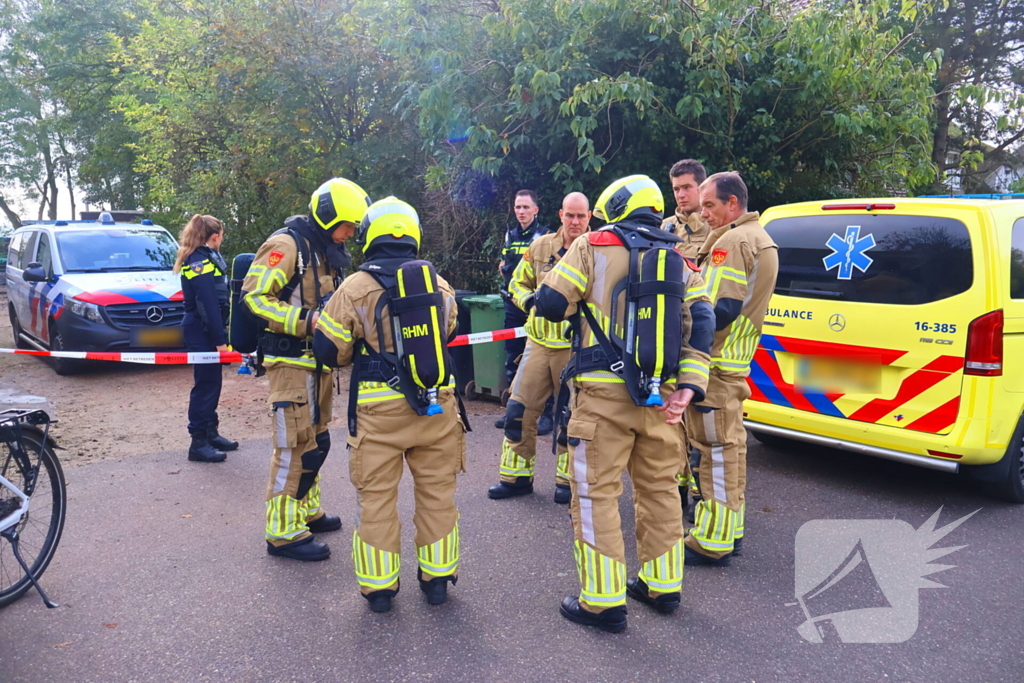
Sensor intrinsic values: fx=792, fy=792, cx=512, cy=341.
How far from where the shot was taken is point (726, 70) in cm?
763

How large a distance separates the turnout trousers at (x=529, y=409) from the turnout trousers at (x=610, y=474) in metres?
1.58

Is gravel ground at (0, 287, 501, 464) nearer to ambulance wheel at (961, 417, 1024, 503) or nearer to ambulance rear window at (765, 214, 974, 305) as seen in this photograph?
ambulance rear window at (765, 214, 974, 305)

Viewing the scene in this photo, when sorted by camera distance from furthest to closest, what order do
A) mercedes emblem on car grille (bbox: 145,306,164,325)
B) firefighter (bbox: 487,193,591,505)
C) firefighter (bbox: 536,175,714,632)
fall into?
1. mercedes emblem on car grille (bbox: 145,306,164,325)
2. firefighter (bbox: 487,193,591,505)
3. firefighter (bbox: 536,175,714,632)

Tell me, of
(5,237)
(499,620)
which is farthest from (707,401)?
(5,237)

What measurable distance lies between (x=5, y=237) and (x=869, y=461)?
24.6m

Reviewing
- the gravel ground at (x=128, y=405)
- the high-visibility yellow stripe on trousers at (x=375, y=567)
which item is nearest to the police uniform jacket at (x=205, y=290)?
the gravel ground at (x=128, y=405)

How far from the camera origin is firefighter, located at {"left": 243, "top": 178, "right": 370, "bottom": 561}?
3965mm

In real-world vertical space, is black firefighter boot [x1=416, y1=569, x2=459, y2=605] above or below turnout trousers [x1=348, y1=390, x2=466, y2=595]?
below

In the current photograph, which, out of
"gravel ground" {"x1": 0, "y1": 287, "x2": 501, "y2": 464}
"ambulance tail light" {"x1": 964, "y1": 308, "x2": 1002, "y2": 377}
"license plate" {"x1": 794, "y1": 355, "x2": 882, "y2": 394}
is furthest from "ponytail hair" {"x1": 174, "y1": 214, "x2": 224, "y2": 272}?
"ambulance tail light" {"x1": 964, "y1": 308, "x2": 1002, "y2": 377}

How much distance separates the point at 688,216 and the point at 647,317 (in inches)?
72.6

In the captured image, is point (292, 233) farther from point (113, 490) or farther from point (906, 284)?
point (906, 284)

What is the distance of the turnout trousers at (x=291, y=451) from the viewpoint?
159 inches

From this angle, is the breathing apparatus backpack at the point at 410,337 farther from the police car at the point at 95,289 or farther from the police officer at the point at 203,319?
the police car at the point at 95,289

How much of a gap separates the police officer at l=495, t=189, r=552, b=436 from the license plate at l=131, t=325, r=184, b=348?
398cm
